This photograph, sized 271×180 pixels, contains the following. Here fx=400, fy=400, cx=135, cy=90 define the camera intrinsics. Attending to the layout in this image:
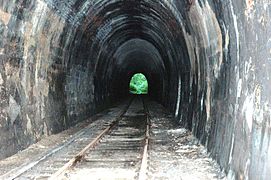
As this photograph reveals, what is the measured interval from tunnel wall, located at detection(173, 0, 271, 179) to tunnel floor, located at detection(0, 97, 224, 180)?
47 cm

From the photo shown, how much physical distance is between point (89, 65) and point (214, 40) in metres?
9.70

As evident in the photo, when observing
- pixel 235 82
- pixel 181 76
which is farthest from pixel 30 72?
pixel 181 76

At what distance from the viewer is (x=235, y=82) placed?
20.2 feet

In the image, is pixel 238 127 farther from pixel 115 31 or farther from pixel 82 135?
pixel 115 31

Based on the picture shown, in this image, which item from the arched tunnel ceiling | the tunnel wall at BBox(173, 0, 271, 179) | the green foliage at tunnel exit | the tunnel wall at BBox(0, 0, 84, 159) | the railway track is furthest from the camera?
the green foliage at tunnel exit

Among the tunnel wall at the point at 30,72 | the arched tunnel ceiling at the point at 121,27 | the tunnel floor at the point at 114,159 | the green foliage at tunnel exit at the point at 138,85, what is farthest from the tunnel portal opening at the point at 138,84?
the tunnel floor at the point at 114,159

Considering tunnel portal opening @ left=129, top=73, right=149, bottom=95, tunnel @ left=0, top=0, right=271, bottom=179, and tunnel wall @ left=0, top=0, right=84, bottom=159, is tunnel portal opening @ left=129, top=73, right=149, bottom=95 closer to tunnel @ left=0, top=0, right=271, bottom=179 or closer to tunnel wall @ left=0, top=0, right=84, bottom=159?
tunnel @ left=0, top=0, right=271, bottom=179

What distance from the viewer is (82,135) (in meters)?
11.5

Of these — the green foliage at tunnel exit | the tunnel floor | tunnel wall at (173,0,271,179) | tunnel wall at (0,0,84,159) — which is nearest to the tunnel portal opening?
the green foliage at tunnel exit

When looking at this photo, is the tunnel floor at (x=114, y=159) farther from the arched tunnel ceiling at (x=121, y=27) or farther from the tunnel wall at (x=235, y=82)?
the arched tunnel ceiling at (x=121, y=27)

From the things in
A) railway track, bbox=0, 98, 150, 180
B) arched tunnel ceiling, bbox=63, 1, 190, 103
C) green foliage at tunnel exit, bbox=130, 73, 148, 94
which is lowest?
railway track, bbox=0, 98, 150, 180

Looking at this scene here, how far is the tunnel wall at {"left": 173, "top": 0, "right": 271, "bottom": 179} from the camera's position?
15.1 ft

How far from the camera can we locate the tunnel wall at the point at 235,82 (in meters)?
4.60

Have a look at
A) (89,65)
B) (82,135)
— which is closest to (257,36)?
(82,135)
